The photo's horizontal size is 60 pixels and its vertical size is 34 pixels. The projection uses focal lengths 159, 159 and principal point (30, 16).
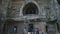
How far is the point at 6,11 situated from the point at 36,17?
95.9 inches

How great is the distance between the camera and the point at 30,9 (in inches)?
530

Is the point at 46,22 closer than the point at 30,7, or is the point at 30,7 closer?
the point at 46,22

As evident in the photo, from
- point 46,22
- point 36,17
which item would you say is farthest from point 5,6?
point 46,22

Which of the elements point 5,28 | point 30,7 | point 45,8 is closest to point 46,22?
point 45,8

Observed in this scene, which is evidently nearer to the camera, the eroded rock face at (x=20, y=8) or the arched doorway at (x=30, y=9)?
the eroded rock face at (x=20, y=8)

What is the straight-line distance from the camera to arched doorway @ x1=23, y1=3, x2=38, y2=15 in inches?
523

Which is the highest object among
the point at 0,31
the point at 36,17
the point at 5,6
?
the point at 5,6

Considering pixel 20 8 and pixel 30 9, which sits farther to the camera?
pixel 30 9

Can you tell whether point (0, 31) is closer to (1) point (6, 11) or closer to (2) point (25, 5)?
A: (1) point (6, 11)

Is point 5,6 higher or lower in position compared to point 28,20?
higher

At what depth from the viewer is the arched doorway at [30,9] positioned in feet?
43.6

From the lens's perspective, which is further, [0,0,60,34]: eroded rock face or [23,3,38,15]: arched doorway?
[23,3,38,15]: arched doorway

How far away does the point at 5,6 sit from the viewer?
42.1 ft

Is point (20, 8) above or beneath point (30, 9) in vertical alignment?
above
